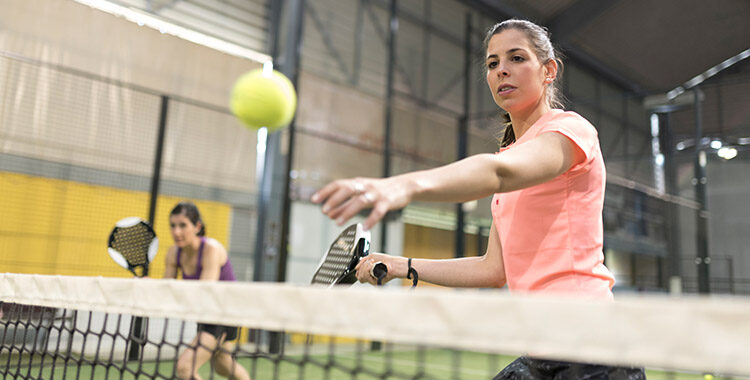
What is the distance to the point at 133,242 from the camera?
12.0 ft

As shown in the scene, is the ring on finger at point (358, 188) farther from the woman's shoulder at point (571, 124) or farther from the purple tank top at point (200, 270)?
the purple tank top at point (200, 270)

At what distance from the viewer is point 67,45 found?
6.16m

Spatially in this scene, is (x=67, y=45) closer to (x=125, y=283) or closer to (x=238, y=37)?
(x=238, y=37)

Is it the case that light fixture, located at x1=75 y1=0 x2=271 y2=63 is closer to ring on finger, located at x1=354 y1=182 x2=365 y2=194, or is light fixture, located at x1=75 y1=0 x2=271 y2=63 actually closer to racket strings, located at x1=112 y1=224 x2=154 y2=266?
racket strings, located at x1=112 y1=224 x2=154 y2=266

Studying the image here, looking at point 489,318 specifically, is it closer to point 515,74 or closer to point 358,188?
point 358,188

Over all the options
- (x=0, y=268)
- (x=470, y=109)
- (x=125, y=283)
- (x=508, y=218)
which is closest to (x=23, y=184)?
(x=0, y=268)

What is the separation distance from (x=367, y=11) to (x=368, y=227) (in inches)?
332

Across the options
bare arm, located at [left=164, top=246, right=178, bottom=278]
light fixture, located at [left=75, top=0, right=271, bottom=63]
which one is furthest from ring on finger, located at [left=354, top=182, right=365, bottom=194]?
light fixture, located at [left=75, top=0, right=271, bottom=63]

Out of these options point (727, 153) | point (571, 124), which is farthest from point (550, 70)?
point (727, 153)

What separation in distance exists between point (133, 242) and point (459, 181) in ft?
10.6

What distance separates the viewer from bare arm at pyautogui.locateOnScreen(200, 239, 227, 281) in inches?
138

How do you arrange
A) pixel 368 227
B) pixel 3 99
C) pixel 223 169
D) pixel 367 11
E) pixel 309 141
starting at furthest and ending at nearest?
pixel 367 11 < pixel 309 141 < pixel 223 169 < pixel 3 99 < pixel 368 227

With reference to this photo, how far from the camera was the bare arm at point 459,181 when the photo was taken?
77cm

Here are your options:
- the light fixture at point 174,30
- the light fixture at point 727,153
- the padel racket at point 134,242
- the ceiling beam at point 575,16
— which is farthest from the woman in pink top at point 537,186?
the ceiling beam at point 575,16
